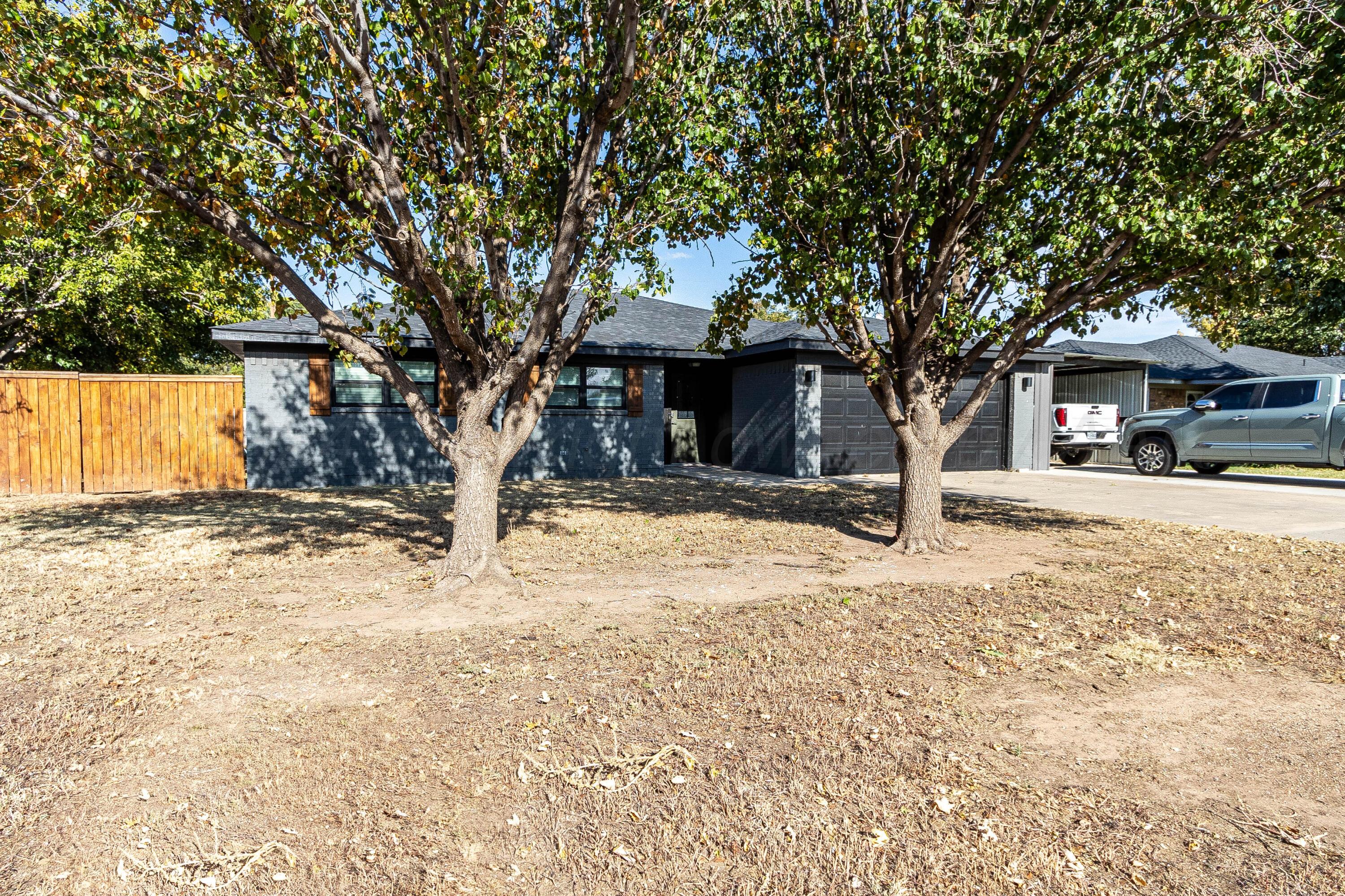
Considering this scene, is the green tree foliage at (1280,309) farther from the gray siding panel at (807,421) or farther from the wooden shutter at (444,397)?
the wooden shutter at (444,397)

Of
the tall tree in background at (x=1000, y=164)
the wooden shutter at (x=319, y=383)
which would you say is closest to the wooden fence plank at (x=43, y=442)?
the wooden shutter at (x=319, y=383)

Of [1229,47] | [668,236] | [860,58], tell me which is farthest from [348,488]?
[1229,47]

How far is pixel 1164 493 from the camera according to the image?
1174cm

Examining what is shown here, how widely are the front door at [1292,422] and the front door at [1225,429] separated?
164 millimetres

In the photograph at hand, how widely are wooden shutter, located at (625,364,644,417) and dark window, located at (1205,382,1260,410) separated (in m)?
10.2

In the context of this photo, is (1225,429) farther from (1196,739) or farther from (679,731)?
(679,731)

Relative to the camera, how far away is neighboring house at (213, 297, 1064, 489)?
486 inches

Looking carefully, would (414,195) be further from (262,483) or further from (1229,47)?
(262,483)

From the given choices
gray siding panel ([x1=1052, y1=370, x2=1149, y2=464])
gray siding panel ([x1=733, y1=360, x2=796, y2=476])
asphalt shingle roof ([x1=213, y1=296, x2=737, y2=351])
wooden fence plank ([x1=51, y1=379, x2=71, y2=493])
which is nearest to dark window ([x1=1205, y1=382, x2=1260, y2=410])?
gray siding panel ([x1=1052, y1=370, x2=1149, y2=464])

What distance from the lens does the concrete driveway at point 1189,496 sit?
349 inches

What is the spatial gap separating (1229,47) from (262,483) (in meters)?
13.2

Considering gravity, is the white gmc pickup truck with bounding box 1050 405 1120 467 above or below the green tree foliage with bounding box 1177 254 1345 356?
below

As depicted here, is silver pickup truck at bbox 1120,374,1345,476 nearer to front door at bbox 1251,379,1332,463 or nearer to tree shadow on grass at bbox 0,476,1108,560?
front door at bbox 1251,379,1332,463

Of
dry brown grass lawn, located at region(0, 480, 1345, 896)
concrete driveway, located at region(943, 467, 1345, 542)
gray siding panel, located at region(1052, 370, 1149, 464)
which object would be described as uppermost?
gray siding panel, located at region(1052, 370, 1149, 464)
